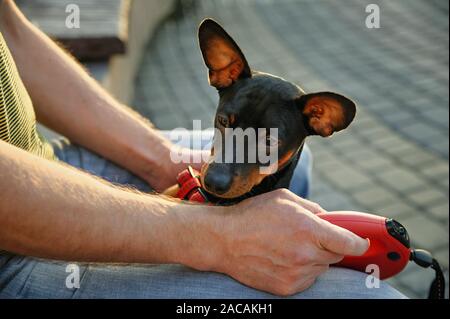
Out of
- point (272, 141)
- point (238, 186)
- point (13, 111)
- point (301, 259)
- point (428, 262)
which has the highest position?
point (13, 111)

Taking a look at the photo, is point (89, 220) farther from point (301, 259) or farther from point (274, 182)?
point (274, 182)

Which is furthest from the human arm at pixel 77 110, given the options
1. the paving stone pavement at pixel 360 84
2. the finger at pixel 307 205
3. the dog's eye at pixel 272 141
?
the paving stone pavement at pixel 360 84

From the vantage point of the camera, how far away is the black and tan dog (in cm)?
176

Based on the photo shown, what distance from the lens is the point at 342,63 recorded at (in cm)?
598

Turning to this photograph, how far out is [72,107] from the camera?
6.94ft

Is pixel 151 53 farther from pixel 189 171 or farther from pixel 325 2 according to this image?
pixel 189 171

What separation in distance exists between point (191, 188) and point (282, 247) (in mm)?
519

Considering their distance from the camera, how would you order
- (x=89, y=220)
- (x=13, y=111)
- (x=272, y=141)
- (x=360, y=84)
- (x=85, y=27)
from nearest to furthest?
(x=89, y=220)
(x=13, y=111)
(x=272, y=141)
(x=85, y=27)
(x=360, y=84)

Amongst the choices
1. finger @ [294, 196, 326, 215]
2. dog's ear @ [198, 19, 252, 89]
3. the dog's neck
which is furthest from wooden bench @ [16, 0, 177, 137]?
finger @ [294, 196, 326, 215]

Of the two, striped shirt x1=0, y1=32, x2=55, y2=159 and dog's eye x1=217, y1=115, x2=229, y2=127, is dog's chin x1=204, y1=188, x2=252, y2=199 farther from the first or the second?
striped shirt x1=0, y1=32, x2=55, y2=159

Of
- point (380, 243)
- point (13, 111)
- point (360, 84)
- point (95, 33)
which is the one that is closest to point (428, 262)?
point (380, 243)

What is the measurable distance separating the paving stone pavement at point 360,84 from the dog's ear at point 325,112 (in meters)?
1.50

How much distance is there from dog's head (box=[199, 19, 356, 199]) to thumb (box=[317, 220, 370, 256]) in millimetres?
390

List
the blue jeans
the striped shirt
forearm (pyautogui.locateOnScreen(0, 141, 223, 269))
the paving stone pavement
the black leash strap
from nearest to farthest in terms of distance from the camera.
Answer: forearm (pyautogui.locateOnScreen(0, 141, 223, 269))
the blue jeans
the striped shirt
the black leash strap
the paving stone pavement
